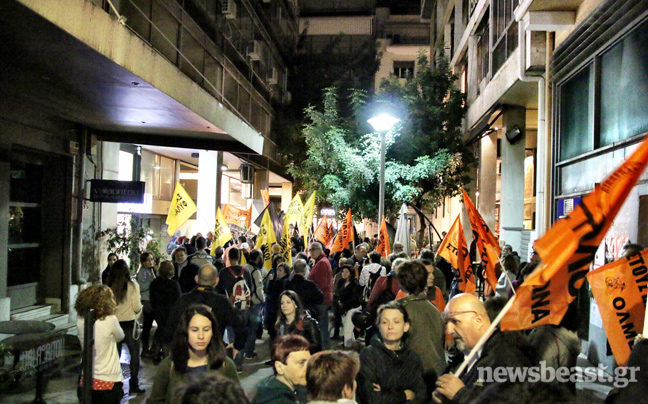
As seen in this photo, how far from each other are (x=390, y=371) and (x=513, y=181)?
579 inches

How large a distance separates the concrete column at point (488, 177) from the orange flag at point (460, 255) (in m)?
12.0

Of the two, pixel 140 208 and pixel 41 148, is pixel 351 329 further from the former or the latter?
pixel 140 208

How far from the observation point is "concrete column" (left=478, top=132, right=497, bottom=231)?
21.2 meters

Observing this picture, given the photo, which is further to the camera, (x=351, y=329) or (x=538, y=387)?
(x=351, y=329)

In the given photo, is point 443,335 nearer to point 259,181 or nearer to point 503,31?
point 503,31

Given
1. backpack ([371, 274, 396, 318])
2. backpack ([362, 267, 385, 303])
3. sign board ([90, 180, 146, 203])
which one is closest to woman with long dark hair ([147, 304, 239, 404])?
backpack ([371, 274, 396, 318])

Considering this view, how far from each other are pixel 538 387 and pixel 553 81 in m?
10.9

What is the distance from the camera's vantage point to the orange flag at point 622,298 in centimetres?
488

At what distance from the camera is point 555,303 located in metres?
3.41

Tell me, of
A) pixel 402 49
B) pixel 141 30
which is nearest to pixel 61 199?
pixel 141 30

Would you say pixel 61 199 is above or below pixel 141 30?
below

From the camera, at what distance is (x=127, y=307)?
7215 millimetres

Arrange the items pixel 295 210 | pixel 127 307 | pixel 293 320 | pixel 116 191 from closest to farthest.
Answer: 1. pixel 293 320
2. pixel 127 307
3. pixel 116 191
4. pixel 295 210

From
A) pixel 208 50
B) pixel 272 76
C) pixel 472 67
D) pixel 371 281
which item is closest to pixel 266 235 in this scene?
pixel 371 281
